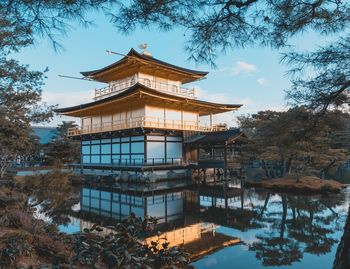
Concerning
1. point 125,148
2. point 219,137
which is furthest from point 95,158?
point 219,137

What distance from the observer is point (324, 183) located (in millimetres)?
15414

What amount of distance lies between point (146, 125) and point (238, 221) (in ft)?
38.8

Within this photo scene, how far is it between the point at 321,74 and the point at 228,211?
7898 millimetres

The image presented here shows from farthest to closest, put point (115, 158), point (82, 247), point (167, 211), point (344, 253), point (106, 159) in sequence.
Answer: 1. point (106, 159)
2. point (115, 158)
3. point (167, 211)
4. point (82, 247)
5. point (344, 253)

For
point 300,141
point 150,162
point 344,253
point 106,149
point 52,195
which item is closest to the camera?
point 344,253

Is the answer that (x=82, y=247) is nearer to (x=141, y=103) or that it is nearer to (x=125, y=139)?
(x=141, y=103)

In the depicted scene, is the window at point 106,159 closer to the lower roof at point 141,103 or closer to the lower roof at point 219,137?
the lower roof at point 141,103

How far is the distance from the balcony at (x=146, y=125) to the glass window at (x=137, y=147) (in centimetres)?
140

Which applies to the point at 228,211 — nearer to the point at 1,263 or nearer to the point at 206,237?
the point at 206,237

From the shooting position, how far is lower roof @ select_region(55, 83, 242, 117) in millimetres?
20016

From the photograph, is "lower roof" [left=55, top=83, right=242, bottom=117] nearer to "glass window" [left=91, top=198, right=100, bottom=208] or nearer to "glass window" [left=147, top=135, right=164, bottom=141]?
"glass window" [left=147, top=135, right=164, bottom=141]

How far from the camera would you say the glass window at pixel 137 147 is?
20.8 m

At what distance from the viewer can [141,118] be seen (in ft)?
69.0

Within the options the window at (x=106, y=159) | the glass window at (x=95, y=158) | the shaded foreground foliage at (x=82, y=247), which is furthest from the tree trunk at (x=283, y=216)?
the glass window at (x=95, y=158)
